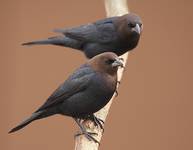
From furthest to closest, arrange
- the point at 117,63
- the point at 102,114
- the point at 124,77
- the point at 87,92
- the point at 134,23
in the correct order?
the point at 124,77, the point at 134,23, the point at 102,114, the point at 87,92, the point at 117,63

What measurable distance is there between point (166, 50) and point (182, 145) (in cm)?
59

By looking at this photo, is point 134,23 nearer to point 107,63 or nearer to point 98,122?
point 107,63

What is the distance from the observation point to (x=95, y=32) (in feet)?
15.1

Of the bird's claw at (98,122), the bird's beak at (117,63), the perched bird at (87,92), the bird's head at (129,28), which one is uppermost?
the bird's head at (129,28)

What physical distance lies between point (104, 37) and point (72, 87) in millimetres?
581

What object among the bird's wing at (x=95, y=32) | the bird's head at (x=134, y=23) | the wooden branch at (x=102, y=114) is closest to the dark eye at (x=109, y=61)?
the wooden branch at (x=102, y=114)

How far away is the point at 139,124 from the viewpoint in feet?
18.2

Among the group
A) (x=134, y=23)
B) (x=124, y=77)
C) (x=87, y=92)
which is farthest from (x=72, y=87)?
(x=124, y=77)

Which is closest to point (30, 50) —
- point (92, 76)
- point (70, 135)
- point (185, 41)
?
point (70, 135)

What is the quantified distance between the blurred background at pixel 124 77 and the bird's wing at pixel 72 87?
1406mm

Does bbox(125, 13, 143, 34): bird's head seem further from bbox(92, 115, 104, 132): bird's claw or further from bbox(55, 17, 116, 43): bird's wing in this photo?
bbox(92, 115, 104, 132): bird's claw

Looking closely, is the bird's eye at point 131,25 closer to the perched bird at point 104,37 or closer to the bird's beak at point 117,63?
the perched bird at point 104,37

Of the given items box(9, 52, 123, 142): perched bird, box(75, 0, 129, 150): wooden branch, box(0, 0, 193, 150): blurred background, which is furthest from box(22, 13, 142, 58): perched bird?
box(0, 0, 193, 150): blurred background

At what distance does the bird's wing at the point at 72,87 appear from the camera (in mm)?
4027
